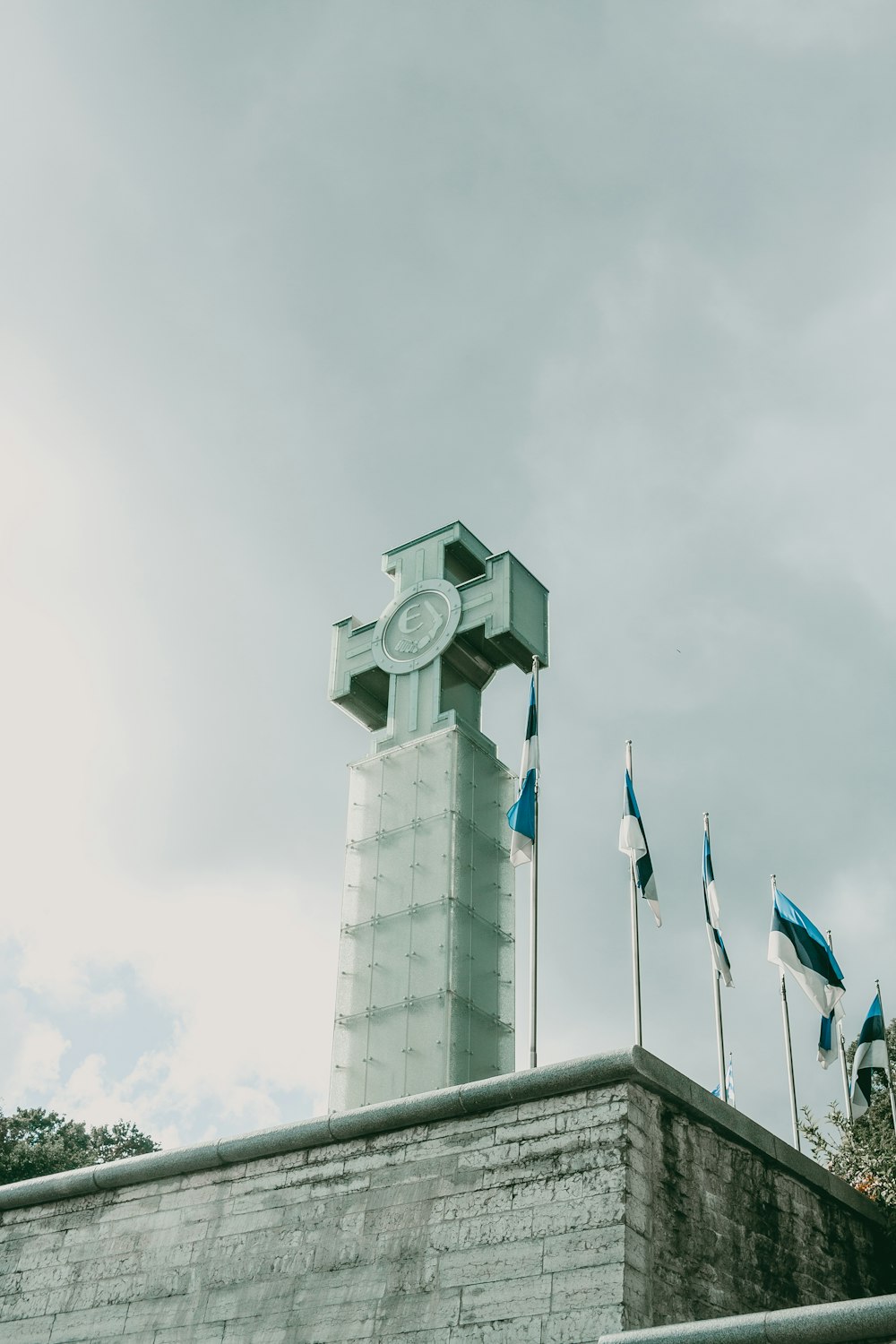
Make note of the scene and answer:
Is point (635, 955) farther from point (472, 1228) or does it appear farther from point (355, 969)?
point (355, 969)

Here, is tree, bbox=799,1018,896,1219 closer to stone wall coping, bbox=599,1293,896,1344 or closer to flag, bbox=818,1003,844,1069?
flag, bbox=818,1003,844,1069

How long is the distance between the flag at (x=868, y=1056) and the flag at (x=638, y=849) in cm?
284

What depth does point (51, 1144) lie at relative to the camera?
36.8 m

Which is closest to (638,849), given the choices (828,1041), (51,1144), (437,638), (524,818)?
(524,818)

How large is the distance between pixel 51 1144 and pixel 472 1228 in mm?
29751

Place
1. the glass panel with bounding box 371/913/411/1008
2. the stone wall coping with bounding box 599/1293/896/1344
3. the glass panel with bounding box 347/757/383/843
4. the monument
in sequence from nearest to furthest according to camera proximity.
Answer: the stone wall coping with bounding box 599/1293/896/1344 < the monument < the glass panel with bounding box 371/913/411/1008 < the glass panel with bounding box 347/757/383/843

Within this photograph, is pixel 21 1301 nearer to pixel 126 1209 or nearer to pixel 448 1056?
pixel 126 1209

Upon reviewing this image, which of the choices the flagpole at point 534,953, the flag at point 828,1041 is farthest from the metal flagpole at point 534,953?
the flag at point 828,1041

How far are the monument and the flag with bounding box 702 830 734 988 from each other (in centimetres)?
284

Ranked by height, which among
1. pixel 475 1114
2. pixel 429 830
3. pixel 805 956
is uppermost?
pixel 429 830

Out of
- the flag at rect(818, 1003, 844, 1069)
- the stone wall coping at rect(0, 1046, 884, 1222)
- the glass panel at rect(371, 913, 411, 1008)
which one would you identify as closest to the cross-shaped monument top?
the glass panel at rect(371, 913, 411, 1008)

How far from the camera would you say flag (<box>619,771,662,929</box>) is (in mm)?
14250

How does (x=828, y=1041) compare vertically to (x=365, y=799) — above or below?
below

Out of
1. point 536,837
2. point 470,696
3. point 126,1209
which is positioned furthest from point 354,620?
point 126,1209
